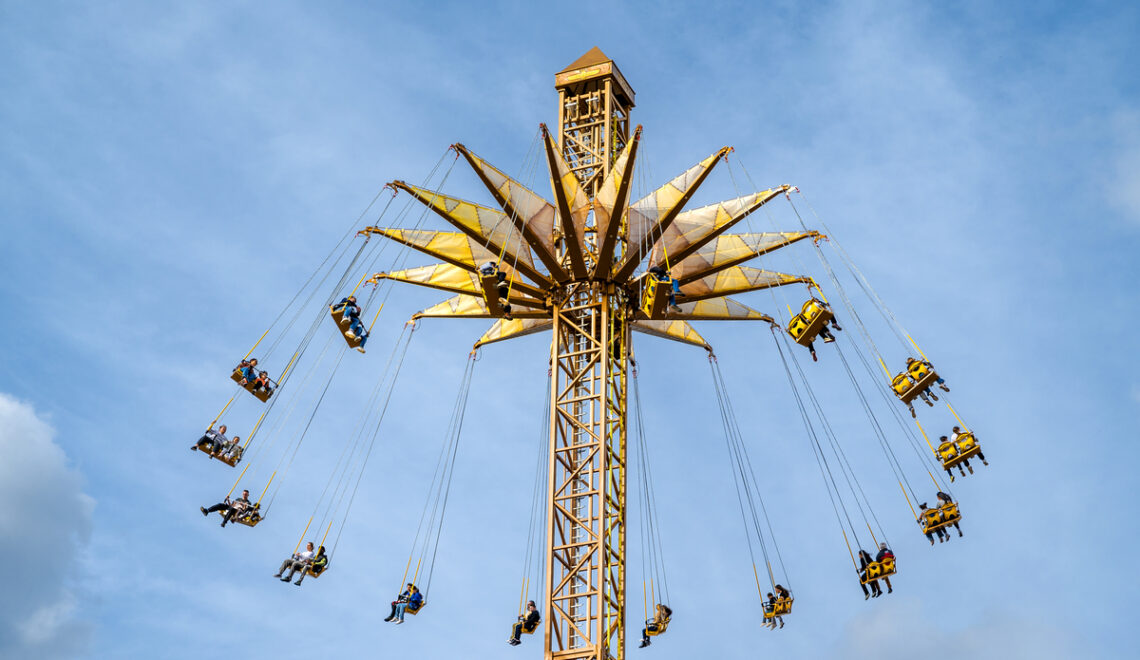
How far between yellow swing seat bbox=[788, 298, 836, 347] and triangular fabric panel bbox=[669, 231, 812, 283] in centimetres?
262

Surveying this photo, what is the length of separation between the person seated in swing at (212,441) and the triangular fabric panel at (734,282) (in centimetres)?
1107

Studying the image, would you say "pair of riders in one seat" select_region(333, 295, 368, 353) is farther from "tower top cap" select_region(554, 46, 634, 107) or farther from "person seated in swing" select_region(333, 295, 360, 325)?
"tower top cap" select_region(554, 46, 634, 107)

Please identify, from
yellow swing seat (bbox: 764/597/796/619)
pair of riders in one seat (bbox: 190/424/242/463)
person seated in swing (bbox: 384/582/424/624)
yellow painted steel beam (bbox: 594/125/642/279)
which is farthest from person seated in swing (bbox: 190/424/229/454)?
yellow swing seat (bbox: 764/597/796/619)

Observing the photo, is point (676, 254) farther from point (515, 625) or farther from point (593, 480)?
point (515, 625)

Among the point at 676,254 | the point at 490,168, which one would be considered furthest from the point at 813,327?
the point at 490,168

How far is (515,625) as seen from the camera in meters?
28.2

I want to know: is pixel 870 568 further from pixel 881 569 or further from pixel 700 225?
pixel 700 225

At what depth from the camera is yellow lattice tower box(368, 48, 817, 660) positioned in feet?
88.7

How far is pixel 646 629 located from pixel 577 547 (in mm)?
3396

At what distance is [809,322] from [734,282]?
396 cm

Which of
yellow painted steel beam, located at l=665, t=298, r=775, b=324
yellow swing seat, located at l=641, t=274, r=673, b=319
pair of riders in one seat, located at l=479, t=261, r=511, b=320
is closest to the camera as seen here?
pair of riders in one seat, located at l=479, t=261, r=511, b=320

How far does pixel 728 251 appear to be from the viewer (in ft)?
97.8

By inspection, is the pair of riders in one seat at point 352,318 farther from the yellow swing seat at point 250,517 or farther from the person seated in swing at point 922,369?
the person seated in swing at point 922,369

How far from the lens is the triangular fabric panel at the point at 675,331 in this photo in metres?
32.6
